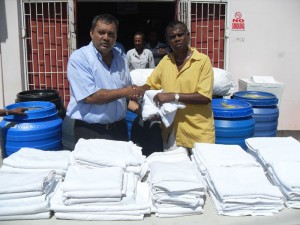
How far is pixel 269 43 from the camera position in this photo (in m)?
6.01

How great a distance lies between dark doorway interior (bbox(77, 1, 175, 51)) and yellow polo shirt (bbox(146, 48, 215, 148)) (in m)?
7.58

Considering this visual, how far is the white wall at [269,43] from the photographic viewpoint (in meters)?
5.90

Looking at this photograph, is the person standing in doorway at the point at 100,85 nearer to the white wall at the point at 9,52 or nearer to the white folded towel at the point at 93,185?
the white folded towel at the point at 93,185

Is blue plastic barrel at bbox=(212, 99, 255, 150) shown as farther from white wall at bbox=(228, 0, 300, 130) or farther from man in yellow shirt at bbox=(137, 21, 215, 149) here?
white wall at bbox=(228, 0, 300, 130)

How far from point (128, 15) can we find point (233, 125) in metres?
8.34

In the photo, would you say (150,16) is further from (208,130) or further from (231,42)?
(208,130)

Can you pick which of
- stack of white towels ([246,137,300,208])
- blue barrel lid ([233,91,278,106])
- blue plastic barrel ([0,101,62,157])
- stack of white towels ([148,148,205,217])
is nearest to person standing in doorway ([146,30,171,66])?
blue barrel lid ([233,91,278,106])

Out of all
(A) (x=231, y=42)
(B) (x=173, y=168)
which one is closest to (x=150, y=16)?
(A) (x=231, y=42)

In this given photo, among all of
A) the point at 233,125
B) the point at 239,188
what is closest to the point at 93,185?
the point at 239,188

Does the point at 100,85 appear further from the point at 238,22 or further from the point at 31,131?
the point at 238,22

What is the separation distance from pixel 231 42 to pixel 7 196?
16.0ft

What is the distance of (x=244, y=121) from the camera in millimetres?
3244

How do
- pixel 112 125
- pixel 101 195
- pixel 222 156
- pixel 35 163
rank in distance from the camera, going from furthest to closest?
pixel 112 125, pixel 222 156, pixel 35 163, pixel 101 195

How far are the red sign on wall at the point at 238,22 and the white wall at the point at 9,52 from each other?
11.0 feet
